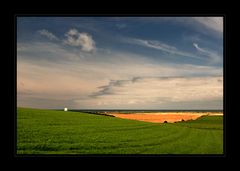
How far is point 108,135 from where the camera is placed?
6668 millimetres

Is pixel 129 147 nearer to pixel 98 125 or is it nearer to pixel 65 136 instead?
pixel 65 136

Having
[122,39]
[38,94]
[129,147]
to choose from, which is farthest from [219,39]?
[38,94]

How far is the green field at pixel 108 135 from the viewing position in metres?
5.44

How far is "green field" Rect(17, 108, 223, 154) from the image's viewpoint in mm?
5438

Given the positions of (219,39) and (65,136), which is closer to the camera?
(219,39)
